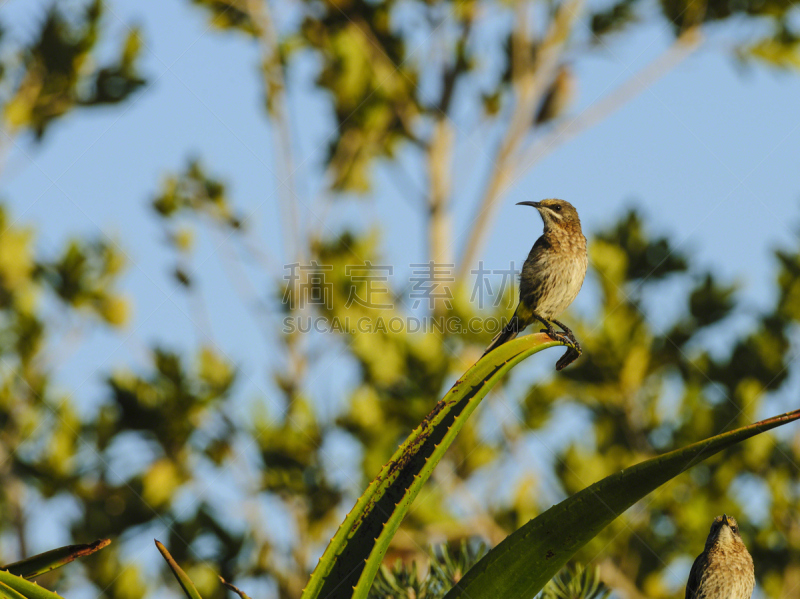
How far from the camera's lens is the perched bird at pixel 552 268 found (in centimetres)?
340

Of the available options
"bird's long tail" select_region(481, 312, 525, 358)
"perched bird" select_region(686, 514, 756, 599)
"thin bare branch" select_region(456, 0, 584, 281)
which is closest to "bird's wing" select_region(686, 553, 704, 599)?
"perched bird" select_region(686, 514, 756, 599)

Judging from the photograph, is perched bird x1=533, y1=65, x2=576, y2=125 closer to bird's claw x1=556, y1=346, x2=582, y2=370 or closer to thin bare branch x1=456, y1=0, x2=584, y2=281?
thin bare branch x1=456, y1=0, x2=584, y2=281

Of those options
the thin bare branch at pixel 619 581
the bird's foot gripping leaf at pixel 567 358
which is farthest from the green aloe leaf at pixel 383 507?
the thin bare branch at pixel 619 581

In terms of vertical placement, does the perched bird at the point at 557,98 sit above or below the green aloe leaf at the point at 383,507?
→ above

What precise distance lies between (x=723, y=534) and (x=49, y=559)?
209cm

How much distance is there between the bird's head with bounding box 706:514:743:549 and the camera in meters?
2.42

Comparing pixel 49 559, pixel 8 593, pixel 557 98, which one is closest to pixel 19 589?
pixel 8 593

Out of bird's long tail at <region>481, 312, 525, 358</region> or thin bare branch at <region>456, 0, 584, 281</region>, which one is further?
thin bare branch at <region>456, 0, 584, 281</region>

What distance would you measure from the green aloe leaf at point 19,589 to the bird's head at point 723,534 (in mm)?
1768

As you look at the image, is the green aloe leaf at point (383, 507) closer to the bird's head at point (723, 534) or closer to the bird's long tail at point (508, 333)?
the bird's head at point (723, 534)

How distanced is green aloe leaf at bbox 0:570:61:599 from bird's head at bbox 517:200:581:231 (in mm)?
2716

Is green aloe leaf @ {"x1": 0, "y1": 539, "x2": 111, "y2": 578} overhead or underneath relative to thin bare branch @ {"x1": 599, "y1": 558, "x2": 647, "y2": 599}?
overhead

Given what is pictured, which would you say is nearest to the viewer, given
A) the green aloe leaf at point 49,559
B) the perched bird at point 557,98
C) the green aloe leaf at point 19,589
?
the green aloe leaf at point 19,589

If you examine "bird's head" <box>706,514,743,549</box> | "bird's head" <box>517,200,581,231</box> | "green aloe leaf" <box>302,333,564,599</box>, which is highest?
"bird's head" <box>517,200,581,231</box>
